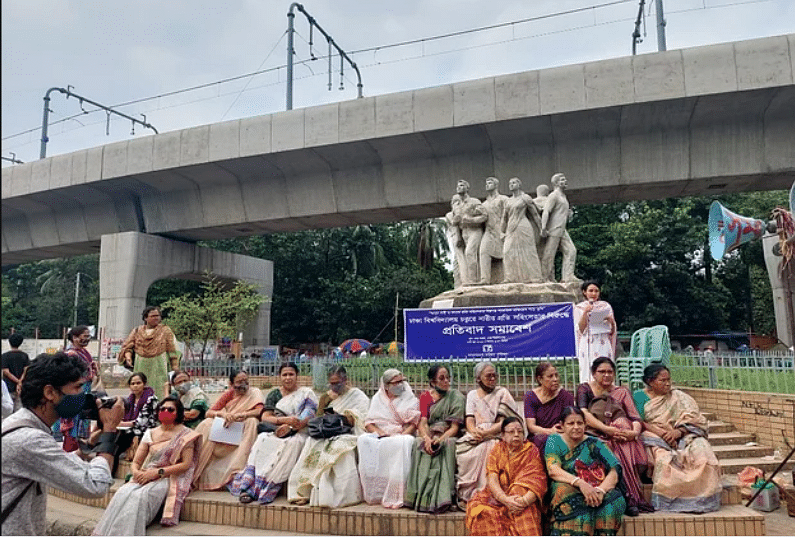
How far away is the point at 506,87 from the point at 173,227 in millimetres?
9673

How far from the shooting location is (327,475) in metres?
4.29

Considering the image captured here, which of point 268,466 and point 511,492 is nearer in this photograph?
point 511,492

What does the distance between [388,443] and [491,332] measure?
4590mm

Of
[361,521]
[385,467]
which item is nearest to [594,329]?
[385,467]

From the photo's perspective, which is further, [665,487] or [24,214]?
[24,214]

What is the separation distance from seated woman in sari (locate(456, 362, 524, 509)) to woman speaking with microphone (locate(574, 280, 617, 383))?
7.54ft

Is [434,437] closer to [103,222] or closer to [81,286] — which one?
[103,222]

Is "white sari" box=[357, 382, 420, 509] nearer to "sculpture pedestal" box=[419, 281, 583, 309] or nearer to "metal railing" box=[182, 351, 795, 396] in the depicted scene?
"metal railing" box=[182, 351, 795, 396]

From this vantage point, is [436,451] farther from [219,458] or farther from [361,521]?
[219,458]

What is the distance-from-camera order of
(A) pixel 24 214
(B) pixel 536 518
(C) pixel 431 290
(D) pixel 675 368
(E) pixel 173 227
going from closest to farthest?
1. (B) pixel 536 518
2. (D) pixel 675 368
3. (E) pixel 173 227
4. (A) pixel 24 214
5. (C) pixel 431 290

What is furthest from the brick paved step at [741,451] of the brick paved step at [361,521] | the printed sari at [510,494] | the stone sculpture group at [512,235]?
the stone sculpture group at [512,235]

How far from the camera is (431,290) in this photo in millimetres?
27734

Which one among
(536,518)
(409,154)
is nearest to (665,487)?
(536,518)

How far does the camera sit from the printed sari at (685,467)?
388 centimetres
